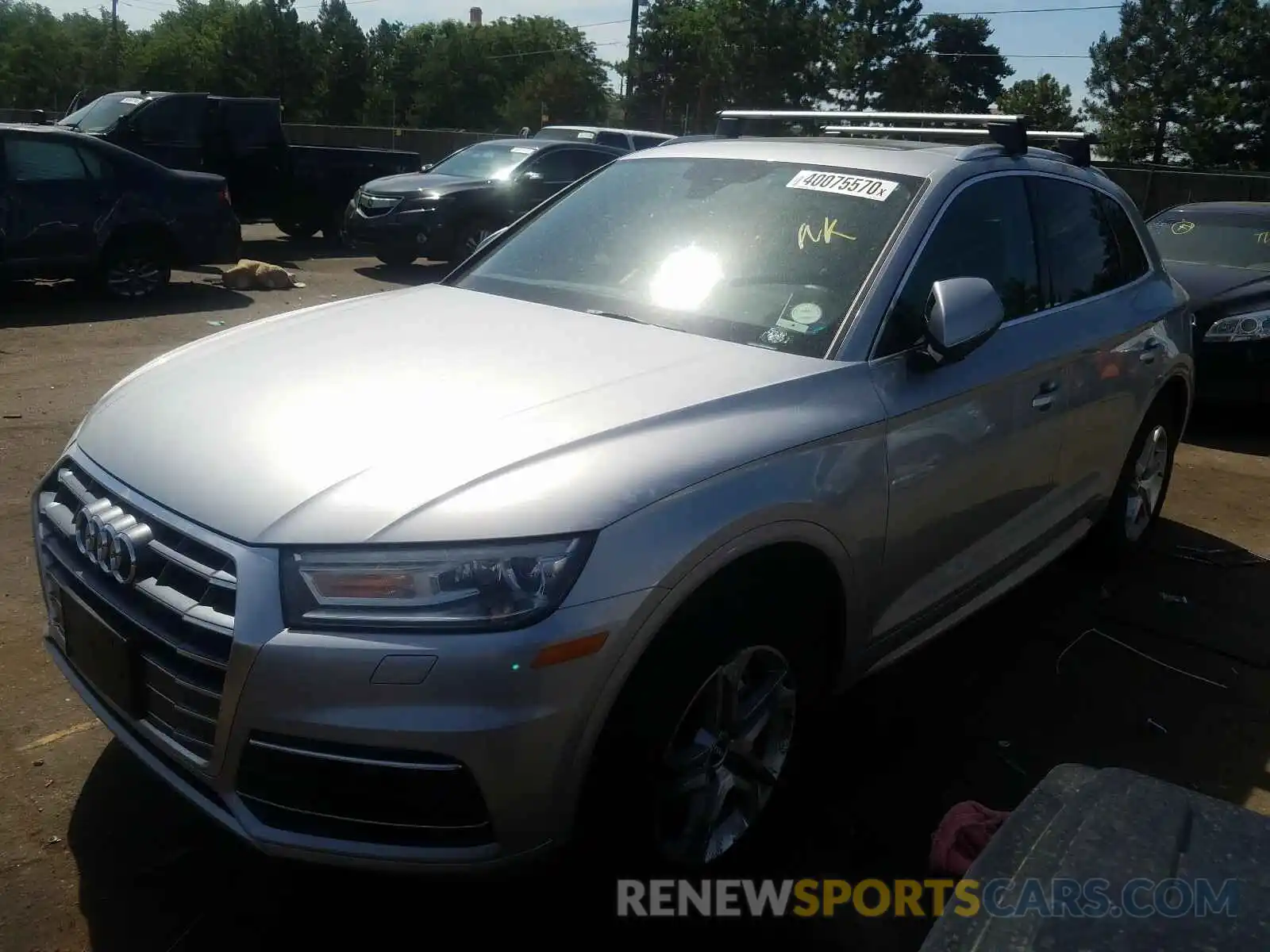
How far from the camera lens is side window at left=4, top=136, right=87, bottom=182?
9531mm

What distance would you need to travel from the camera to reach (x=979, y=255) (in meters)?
3.59

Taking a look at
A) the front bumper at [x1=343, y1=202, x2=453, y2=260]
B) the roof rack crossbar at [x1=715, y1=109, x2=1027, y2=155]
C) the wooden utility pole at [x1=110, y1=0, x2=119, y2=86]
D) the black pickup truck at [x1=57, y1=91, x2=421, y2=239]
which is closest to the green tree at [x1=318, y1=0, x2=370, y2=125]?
the wooden utility pole at [x1=110, y1=0, x2=119, y2=86]

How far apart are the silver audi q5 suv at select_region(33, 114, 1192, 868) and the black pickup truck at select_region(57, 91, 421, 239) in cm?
1171

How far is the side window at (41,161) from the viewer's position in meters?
9.53

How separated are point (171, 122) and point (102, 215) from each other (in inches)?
181

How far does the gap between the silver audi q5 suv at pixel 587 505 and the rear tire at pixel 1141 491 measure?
1028mm

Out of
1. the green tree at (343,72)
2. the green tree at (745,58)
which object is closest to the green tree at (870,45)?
the green tree at (745,58)

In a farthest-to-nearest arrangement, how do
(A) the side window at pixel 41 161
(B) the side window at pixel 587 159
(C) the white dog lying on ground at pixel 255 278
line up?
(B) the side window at pixel 587 159 < (C) the white dog lying on ground at pixel 255 278 < (A) the side window at pixel 41 161

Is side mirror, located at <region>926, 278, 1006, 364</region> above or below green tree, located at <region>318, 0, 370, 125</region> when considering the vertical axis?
below

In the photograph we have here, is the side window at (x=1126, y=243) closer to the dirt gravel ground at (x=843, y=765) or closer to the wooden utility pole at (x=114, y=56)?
the dirt gravel ground at (x=843, y=765)

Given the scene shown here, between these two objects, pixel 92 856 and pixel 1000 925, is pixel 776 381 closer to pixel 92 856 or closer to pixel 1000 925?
pixel 1000 925

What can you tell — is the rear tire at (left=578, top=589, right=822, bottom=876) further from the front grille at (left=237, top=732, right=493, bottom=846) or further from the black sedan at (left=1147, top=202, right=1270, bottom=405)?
the black sedan at (left=1147, top=202, right=1270, bottom=405)

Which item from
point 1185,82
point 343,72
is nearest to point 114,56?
point 343,72

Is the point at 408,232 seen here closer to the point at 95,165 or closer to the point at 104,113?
the point at 95,165
